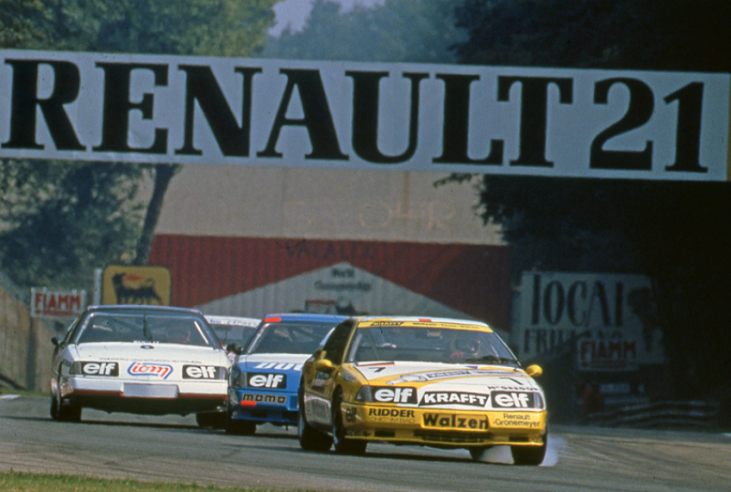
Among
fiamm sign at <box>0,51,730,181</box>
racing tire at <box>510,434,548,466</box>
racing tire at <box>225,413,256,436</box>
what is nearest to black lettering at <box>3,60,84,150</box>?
fiamm sign at <box>0,51,730,181</box>

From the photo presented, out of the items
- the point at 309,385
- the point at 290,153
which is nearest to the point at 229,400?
the point at 309,385

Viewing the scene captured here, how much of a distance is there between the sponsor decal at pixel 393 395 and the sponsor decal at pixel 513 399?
1.98ft

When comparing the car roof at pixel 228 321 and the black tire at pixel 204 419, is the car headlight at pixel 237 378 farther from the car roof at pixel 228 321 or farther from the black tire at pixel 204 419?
the car roof at pixel 228 321

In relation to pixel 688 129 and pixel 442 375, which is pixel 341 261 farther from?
pixel 442 375

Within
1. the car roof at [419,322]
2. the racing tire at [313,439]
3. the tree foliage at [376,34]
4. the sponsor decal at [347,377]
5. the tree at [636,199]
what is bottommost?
the racing tire at [313,439]

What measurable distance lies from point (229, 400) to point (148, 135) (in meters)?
10.0

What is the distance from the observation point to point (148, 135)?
24.3 m

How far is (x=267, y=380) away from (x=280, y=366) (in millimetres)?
227

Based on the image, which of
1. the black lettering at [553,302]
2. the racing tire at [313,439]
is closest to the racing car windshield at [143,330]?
the racing tire at [313,439]

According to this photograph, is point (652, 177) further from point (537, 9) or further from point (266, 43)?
point (266, 43)

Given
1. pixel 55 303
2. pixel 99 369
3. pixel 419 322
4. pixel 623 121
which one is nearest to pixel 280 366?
pixel 99 369

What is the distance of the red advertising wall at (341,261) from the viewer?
3819 cm

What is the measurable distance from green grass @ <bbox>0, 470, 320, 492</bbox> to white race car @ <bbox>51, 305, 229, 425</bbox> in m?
5.36

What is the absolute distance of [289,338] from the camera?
15.8 metres
